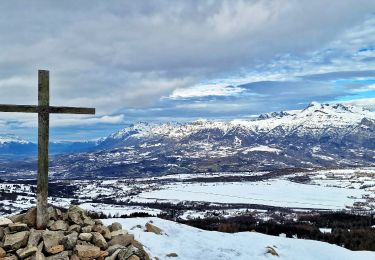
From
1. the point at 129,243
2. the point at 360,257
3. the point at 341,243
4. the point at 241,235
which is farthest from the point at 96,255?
the point at 341,243

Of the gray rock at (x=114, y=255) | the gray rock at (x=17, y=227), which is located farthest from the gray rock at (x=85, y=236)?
the gray rock at (x=17, y=227)

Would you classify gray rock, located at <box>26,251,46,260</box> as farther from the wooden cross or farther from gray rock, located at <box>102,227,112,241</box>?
gray rock, located at <box>102,227,112,241</box>

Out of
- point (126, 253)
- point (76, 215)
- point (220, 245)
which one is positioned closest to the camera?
point (126, 253)

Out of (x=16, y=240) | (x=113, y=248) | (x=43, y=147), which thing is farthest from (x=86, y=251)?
(x=43, y=147)

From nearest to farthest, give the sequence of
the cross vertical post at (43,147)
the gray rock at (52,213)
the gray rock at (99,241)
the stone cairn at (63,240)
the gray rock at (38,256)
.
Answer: the gray rock at (38,256)
the stone cairn at (63,240)
the cross vertical post at (43,147)
the gray rock at (99,241)
the gray rock at (52,213)

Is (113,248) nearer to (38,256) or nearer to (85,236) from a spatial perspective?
(85,236)

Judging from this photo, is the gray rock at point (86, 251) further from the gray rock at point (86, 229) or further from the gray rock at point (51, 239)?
the gray rock at point (86, 229)

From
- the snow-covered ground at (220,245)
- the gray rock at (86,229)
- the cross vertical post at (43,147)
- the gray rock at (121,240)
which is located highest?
the cross vertical post at (43,147)
